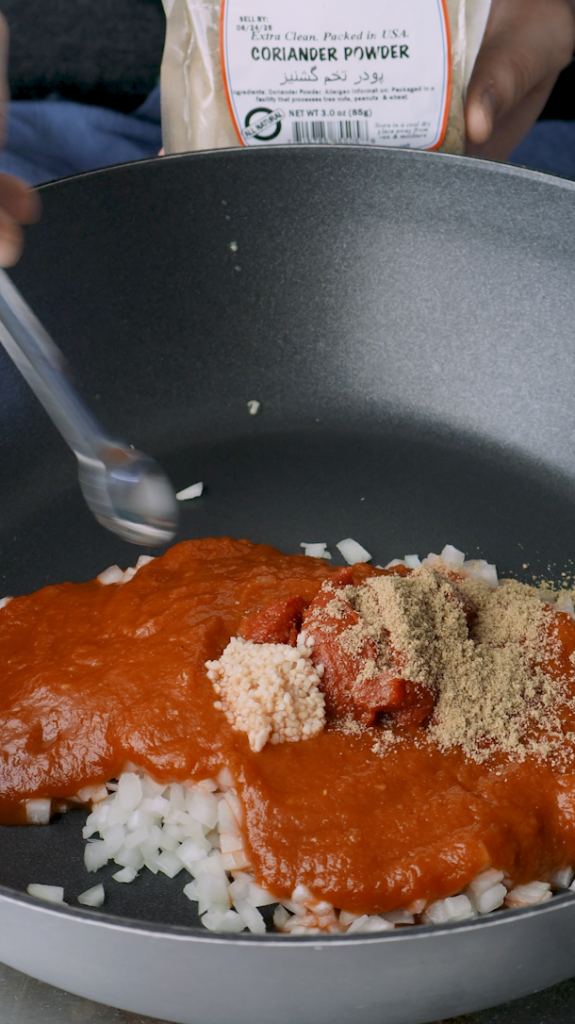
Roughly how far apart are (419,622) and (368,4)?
1.30 metres

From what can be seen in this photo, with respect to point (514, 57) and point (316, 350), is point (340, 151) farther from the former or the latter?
point (514, 57)

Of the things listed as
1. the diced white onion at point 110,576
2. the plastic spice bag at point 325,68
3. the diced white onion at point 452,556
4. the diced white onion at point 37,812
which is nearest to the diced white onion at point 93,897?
the diced white onion at point 37,812

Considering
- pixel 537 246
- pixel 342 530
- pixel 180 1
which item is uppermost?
pixel 180 1

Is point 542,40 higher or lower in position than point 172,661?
higher

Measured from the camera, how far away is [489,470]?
1.92 meters

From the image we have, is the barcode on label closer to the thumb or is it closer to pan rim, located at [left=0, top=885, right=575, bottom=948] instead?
the thumb

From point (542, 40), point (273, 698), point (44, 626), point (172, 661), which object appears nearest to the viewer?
point (273, 698)

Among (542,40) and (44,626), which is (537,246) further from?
(44,626)

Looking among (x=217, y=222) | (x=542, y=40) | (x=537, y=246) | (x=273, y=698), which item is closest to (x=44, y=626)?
(x=273, y=698)

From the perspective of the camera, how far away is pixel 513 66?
218cm

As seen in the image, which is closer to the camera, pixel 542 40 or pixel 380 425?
pixel 380 425

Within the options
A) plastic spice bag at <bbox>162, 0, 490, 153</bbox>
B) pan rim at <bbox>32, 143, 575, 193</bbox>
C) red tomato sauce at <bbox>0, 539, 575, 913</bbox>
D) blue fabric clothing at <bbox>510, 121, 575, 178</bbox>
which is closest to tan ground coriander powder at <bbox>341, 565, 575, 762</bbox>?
red tomato sauce at <bbox>0, 539, 575, 913</bbox>

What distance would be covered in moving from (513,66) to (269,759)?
70.7 inches

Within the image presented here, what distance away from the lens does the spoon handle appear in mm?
1497
